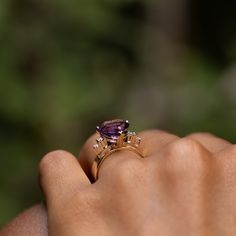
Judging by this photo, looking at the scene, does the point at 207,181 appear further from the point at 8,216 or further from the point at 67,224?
the point at 8,216

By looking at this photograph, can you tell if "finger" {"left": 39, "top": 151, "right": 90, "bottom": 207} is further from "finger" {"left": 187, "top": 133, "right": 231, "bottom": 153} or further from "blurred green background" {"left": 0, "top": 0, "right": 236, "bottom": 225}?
"blurred green background" {"left": 0, "top": 0, "right": 236, "bottom": 225}

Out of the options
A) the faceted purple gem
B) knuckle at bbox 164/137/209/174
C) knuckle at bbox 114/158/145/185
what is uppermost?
knuckle at bbox 164/137/209/174

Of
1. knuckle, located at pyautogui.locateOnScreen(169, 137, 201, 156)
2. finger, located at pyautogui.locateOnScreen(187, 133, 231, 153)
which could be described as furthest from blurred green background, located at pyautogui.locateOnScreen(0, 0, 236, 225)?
knuckle, located at pyautogui.locateOnScreen(169, 137, 201, 156)

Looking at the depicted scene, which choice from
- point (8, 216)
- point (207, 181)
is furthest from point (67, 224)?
point (8, 216)

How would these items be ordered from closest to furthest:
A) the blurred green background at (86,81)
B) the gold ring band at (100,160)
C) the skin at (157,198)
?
the skin at (157,198), the gold ring band at (100,160), the blurred green background at (86,81)

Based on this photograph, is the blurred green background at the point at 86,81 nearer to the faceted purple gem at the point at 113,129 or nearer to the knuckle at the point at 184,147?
the faceted purple gem at the point at 113,129

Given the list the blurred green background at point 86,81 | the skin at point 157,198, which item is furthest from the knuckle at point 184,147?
the blurred green background at point 86,81

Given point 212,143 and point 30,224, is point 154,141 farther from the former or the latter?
point 30,224
